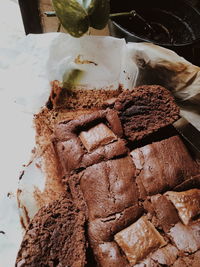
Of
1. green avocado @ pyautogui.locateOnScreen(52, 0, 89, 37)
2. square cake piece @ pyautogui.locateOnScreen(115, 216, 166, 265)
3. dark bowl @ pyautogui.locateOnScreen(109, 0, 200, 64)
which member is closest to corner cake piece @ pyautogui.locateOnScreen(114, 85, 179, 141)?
dark bowl @ pyautogui.locateOnScreen(109, 0, 200, 64)

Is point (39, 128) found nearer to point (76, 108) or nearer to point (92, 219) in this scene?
point (76, 108)

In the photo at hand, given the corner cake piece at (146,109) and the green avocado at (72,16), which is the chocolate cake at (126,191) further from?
the green avocado at (72,16)

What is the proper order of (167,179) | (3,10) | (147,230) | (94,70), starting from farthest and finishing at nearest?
(3,10)
(94,70)
(167,179)
(147,230)

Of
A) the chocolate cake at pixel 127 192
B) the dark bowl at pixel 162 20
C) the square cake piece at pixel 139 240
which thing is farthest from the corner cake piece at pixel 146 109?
the square cake piece at pixel 139 240

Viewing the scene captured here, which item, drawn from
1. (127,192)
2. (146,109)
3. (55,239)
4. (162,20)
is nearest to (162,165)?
(127,192)

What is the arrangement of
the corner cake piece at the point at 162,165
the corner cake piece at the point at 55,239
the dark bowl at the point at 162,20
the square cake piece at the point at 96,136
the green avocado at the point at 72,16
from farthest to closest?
the dark bowl at the point at 162,20, the green avocado at the point at 72,16, the square cake piece at the point at 96,136, the corner cake piece at the point at 162,165, the corner cake piece at the point at 55,239

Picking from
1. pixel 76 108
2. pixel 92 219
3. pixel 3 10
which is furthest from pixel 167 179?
pixel 3 10
